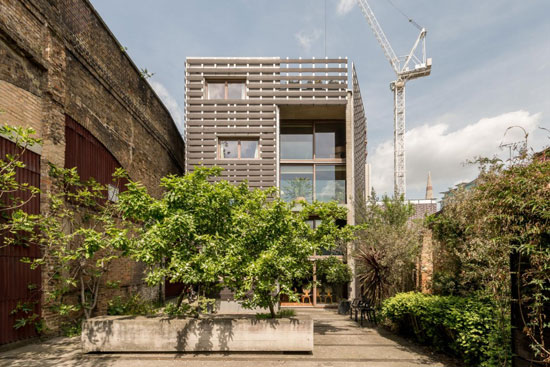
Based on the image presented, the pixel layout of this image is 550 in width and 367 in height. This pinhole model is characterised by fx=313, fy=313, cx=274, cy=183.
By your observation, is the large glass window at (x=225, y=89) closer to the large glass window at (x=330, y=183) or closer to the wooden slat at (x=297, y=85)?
the wooden slat at (x=297, y=85)

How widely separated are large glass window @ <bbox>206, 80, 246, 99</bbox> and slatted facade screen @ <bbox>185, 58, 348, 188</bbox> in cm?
21

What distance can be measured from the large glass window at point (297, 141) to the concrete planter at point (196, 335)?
9174 millimetres

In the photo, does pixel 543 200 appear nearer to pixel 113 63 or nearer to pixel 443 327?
pixel 443 327

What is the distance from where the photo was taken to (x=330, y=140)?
14914mm

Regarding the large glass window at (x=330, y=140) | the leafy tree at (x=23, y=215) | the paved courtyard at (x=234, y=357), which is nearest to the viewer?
the paved courtyard at (x=234, y=357)

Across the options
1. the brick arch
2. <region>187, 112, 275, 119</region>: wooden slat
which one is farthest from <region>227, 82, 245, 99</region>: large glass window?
the brick arch

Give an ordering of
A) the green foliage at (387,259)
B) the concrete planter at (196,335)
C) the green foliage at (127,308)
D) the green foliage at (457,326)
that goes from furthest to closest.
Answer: the green foliage at (387,259) < the green foliage at (127,308) < the concrete planter at (196,335) < the green foliage at (457,326)

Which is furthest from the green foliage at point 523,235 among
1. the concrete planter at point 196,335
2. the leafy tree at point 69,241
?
the leafy tree at point 69,241

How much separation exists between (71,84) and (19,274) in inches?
189

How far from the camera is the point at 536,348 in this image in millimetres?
3949

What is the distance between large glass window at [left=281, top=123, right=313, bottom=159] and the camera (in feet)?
48.3

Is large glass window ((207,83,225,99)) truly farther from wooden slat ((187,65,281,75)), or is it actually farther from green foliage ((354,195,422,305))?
green foliage ((354,195,422,305))

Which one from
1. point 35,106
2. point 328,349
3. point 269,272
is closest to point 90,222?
point 35,106

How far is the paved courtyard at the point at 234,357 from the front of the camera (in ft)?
19.6
